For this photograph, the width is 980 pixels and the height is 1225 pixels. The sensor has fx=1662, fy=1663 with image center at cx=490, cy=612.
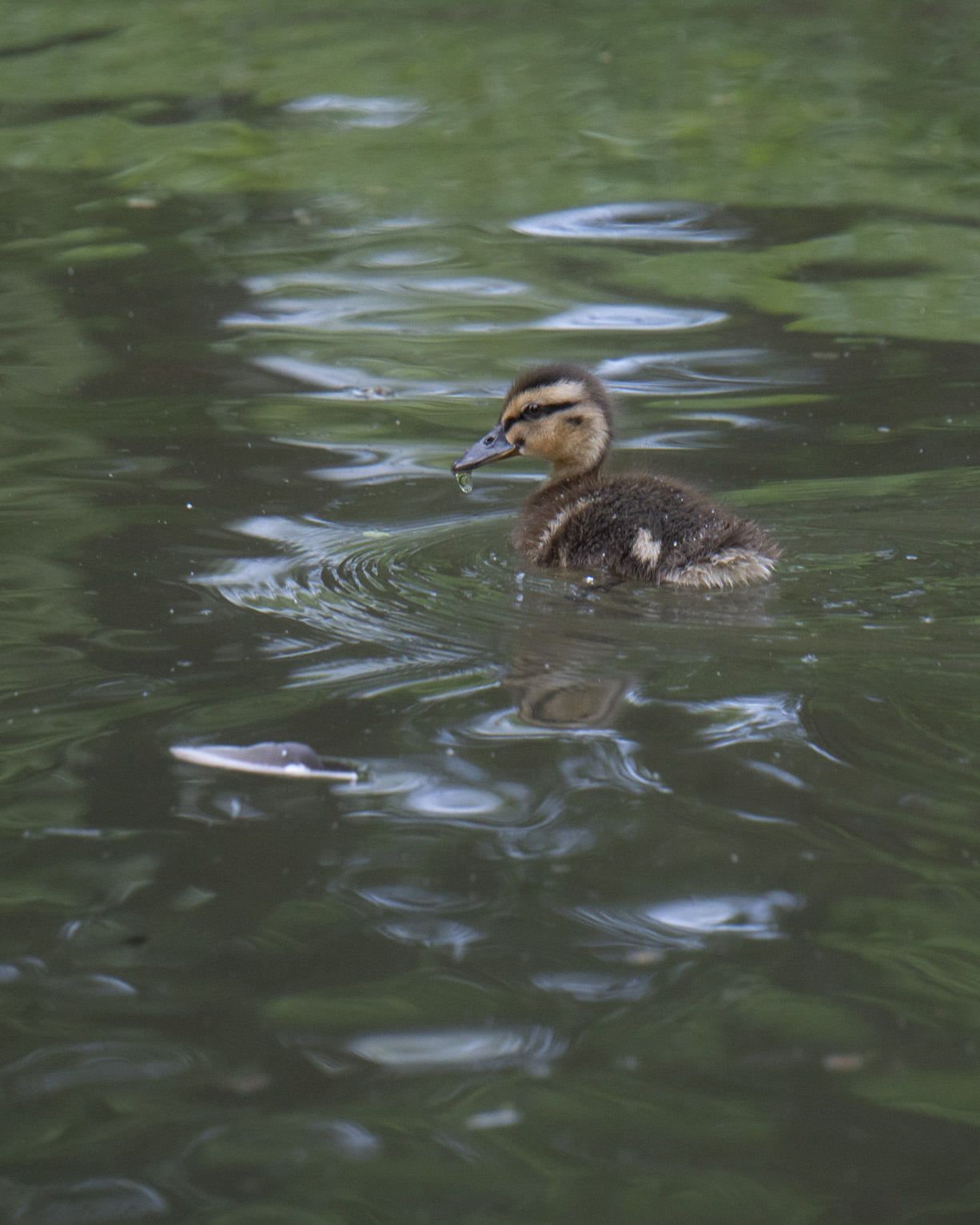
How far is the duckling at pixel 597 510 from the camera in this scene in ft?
16.2

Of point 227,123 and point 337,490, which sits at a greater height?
point 227,123

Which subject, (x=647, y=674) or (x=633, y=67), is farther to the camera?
(x=633, y=67)

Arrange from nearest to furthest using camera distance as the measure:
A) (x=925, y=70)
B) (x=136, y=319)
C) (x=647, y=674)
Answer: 1. (x=647, y=674)
2. (x=136, y=319)
3. (x=925, y=70)

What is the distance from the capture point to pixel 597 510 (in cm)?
523

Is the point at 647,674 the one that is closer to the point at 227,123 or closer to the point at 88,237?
the point at 88,237

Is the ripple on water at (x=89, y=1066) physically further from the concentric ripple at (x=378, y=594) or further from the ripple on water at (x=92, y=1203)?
the concentric ripple at (x=378, y=594)

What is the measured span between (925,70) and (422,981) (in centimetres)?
1089

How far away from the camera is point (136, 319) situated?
7.89 metres

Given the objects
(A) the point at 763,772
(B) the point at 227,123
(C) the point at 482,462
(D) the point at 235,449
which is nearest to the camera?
(A) the point at 763,772

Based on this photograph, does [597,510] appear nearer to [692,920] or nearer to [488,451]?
[488,451]

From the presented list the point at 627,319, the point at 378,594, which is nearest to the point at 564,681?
the point at 378,594

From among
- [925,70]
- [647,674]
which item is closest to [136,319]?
[647,674]

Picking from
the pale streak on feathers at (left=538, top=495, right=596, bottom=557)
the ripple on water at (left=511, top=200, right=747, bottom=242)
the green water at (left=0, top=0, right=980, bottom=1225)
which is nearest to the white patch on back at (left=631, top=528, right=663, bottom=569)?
the green water at (left=0, top=0, right=980, bottom=1225)

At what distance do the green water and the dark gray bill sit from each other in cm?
21
